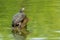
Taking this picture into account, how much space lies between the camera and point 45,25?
173 cm

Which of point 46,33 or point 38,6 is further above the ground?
point 38,6

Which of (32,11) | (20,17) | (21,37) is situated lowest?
(21,37)

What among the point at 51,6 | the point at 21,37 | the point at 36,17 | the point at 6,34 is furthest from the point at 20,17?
the point at 51,6

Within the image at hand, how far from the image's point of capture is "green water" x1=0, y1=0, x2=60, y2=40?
1.64 m

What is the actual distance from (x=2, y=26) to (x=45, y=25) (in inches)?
12.1

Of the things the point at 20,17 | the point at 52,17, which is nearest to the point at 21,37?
the point at 20,17

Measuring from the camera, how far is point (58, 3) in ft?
6.40

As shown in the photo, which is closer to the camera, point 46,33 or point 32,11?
point 46,33

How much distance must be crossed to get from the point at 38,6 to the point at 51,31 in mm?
360

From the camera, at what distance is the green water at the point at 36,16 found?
1.64 meters

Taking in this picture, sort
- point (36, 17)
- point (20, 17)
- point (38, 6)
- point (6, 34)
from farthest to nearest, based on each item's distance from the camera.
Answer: point (38, 6) < point (36, 17) < point (6, 34) < point (20, 17)

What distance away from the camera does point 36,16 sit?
184cm

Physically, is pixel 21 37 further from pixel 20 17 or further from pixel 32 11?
pixel 32 11

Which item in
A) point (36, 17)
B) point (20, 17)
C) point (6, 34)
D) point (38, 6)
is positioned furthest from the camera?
point (38, 6)
